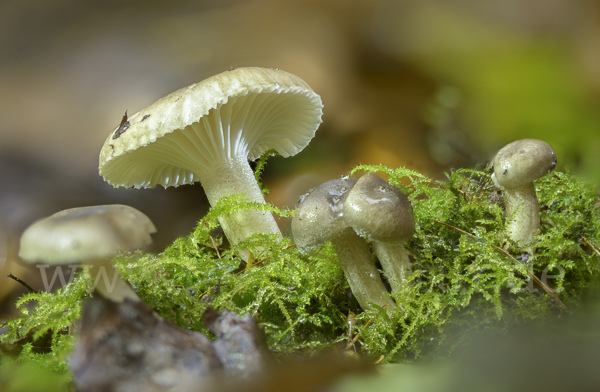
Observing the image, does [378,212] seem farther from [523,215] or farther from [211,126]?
[211,126]

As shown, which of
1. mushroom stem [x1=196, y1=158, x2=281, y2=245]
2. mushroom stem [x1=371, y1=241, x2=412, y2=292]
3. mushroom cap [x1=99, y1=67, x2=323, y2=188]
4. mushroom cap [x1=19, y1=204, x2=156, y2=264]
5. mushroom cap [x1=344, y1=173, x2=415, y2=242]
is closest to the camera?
mushroom cap [x1=19, y1=204, x2=156, y2=264]

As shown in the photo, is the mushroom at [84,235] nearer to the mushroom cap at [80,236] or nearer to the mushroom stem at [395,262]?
the mushroom cap at [80,236]

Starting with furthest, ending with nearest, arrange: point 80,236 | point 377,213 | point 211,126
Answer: point 211,126 < point 377,213 < point 80,236

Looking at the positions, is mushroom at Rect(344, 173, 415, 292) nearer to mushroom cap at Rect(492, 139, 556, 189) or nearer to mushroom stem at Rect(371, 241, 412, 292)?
mushroom stem at Rect(371, 241, 412, 292)

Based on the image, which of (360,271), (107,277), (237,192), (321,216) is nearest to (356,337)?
(360,271)

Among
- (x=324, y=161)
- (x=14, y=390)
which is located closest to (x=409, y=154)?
(x=324, y=161)

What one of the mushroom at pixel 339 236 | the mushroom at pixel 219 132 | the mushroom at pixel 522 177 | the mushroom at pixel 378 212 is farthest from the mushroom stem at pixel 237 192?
the mushroom at pixel 522 177

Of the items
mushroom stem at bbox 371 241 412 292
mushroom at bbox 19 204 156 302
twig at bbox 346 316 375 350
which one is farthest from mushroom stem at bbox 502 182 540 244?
mushroom at bbox 19 204 156 302
